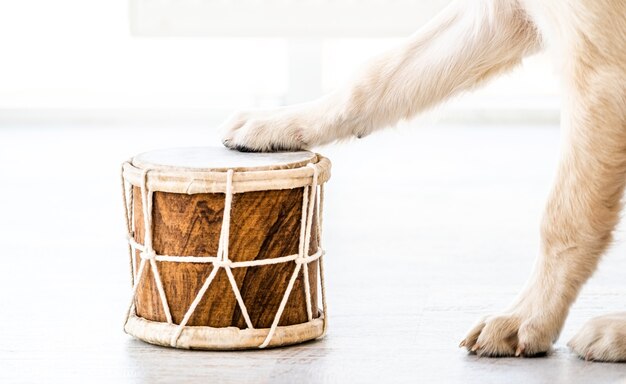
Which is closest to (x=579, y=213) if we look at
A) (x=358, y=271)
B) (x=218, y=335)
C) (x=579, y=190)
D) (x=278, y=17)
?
(x=579, y=190)

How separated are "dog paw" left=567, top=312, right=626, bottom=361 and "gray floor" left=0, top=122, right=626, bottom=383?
24mm

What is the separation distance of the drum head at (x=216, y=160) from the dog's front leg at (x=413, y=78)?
94mm

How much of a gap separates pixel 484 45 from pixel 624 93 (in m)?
0.39

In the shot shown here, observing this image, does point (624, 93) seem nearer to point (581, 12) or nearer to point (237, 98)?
point (581, 12)

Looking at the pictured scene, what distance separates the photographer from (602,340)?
1.68 metres

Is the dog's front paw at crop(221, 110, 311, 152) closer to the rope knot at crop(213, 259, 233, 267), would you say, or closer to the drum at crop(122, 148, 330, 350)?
the drum at crop(122, 148, 330, 350)

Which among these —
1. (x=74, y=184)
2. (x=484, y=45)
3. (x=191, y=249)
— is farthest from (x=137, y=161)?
(x=74, y=184)

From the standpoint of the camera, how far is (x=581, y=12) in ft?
5.49

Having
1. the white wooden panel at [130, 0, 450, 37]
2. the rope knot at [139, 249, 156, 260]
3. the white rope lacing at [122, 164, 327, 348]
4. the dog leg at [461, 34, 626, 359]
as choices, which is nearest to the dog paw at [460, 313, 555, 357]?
the dog leg at [461, 34, 626, 359]

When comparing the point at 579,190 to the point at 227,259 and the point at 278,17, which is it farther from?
the point at 278,17

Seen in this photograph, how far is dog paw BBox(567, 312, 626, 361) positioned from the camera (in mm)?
1674

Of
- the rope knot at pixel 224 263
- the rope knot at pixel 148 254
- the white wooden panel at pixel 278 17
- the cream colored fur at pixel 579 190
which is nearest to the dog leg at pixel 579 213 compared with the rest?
the cream colored fur at pixel 579 190

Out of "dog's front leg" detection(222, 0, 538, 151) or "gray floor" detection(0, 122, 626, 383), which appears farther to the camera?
"dog's front leg" detection(222, 0, 538, 151)

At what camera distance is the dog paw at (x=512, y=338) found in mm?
1681
